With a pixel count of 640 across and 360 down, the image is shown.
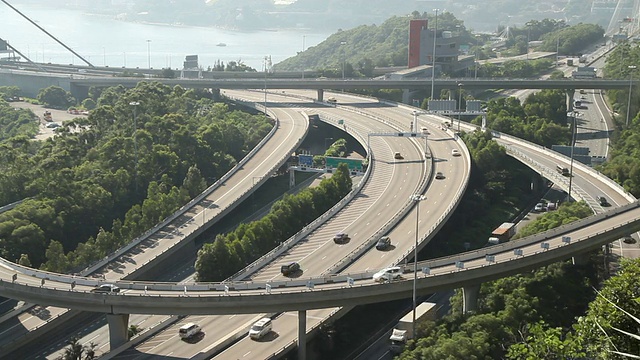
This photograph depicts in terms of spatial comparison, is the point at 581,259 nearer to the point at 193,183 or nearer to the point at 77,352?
the point at 77,352

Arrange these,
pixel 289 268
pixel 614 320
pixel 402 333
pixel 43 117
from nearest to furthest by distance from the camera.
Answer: pixel 614 320, pixel 402 333, pixel 289 268, pixel 43 117

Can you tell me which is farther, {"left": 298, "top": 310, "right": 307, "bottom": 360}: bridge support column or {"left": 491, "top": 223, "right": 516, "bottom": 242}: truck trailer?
{"left": 491, "top": 223, "right": 516, "bottom": 242}: truck trailer

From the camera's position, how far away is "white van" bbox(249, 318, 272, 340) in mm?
25359

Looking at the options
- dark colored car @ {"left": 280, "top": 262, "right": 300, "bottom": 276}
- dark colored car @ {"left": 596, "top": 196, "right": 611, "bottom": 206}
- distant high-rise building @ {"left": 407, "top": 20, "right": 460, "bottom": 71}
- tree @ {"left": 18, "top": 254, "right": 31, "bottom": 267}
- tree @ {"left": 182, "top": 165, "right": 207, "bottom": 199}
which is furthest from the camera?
distant high-rise building @ {"left": 407, "top": 20, "right": 460, "bottom": 71}

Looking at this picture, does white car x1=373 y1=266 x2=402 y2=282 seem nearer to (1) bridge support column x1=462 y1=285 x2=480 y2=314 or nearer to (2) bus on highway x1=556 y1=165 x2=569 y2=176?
(1) bridge support column x1=462 y1=285 x2=480 y2=314

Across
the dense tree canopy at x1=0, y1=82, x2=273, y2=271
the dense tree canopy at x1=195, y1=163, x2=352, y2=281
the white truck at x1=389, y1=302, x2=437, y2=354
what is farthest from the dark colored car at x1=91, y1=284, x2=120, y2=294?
the white truck at x1=389, y1=302, x2=437, y2=354

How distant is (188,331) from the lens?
25.6m

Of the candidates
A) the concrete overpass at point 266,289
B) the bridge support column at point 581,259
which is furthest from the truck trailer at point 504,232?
the concrete overpass at point 266,289

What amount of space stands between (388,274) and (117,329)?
312 inches

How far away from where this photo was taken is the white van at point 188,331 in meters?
25.6

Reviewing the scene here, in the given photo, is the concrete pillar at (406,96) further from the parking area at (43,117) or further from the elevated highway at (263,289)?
the elevated highway at (263,289)

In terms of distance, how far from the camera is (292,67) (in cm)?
11856

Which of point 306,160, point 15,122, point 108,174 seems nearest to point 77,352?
point 108,174

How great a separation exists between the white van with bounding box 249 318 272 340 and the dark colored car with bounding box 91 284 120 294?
399cm
